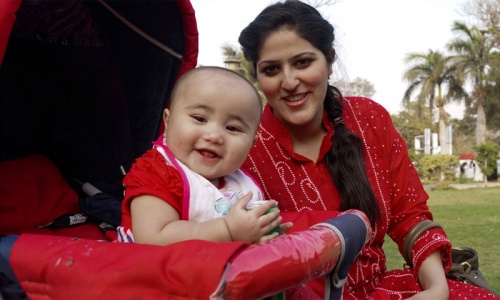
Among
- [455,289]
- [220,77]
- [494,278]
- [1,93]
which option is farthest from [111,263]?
[494,278]

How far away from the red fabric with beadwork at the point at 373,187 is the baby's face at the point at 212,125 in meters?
0.59

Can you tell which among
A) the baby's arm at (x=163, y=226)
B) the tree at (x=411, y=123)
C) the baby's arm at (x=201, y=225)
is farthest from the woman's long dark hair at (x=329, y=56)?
the tree at (x=411, y=123)

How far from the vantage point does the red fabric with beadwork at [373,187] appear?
2312 millimetres

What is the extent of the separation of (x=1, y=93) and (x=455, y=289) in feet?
6.89

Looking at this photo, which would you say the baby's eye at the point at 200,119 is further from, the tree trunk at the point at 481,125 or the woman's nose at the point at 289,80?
the tree trunk at the point at 481,125

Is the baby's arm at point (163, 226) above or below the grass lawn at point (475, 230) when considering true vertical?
above

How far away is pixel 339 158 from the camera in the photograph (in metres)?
2.42

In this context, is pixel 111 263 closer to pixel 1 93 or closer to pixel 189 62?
pixel 189 62

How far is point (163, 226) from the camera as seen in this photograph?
162 centimetres

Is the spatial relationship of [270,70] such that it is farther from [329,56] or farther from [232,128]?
[232,128]

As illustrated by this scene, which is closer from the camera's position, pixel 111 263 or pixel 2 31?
pixel 111 263

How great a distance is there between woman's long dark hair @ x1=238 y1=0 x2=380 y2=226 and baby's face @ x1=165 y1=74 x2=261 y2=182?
2.00 ft

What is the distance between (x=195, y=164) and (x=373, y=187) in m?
0.93

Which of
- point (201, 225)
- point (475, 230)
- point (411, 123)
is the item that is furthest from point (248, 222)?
point (411, 123)
